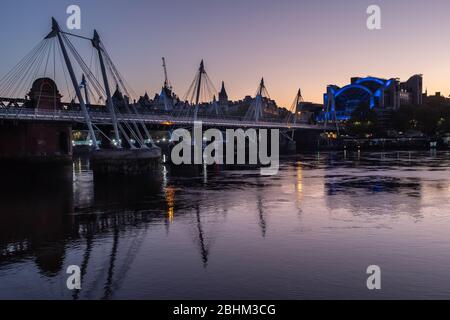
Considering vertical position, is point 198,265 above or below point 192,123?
below

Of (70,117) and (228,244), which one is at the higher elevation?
(70,117)

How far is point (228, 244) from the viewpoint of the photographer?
22.6m

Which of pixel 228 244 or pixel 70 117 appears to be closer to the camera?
pixel 228 244

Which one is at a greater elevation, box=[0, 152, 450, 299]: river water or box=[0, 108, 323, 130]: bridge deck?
box=[0, 108, 323, 130]: bridge deck

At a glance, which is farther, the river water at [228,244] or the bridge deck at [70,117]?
the bridge deck at [70,117]

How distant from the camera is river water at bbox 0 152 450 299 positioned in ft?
52.9

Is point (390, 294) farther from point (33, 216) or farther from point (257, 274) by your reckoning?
point (33, 216)

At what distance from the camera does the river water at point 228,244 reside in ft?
52.9

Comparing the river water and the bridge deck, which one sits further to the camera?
the bridge deck
